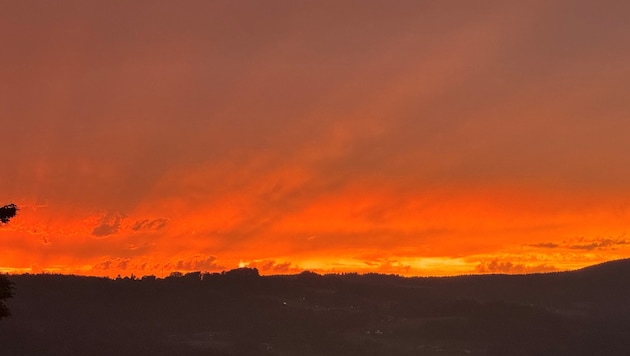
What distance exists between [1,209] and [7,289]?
225 inches

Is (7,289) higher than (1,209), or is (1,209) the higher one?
(1,209)

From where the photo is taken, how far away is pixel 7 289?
69312 millimetres

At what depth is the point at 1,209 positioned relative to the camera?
67438 millimetres
